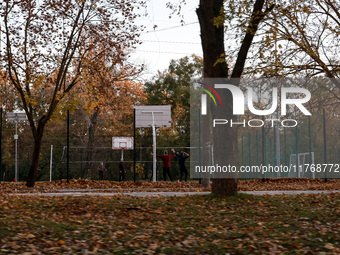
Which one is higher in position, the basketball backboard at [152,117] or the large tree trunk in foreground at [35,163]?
the basketball backboard at [152,117]

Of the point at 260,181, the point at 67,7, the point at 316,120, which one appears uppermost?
the point at 67,7

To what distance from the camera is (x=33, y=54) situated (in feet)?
68.7

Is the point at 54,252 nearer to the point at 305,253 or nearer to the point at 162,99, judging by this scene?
the point at 305,253

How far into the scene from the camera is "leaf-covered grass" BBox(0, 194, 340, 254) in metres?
7.62

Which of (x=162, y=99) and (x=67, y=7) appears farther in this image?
(x=162, y=99)

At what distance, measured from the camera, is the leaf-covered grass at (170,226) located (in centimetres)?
762

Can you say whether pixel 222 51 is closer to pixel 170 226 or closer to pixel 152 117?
pixel 170 226

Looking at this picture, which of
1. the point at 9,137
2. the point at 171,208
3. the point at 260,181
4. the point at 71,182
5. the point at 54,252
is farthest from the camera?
the point at 9,137

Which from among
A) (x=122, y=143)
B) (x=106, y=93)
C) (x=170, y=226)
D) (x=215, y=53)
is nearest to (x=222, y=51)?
(x=215, y=53)

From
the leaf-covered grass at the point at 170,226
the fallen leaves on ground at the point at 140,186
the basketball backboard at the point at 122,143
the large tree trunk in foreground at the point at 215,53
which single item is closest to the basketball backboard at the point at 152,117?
the basketball backboard at the point at 122,143

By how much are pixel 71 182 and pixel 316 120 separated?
19048mm

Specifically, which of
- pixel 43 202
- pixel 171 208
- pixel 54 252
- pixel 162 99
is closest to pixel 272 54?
pixel 171 208

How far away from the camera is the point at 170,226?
30.8 feet

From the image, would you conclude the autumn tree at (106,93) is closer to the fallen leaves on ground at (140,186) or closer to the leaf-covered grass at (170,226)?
the fallen leaves on ground at (140,186)
